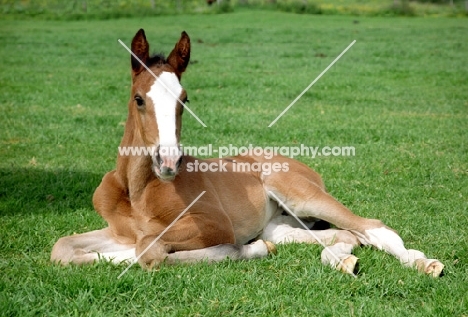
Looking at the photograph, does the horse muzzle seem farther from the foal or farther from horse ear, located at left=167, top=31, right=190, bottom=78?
horse ear, located at left=167, top=31, right=190, bottom=78

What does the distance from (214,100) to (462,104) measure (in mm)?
5230

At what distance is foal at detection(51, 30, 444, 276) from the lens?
471 centimetres

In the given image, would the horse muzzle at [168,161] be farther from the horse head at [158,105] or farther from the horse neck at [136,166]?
the horse neck at [136,166]

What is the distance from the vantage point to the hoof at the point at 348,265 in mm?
4777

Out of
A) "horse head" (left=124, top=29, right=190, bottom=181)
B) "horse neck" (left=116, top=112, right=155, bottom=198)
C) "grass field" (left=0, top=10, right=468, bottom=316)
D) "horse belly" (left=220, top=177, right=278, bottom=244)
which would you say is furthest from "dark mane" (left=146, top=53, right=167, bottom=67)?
"grass field" (left=0, top=10, right=468, bottom=316)

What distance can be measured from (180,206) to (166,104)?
0.89m

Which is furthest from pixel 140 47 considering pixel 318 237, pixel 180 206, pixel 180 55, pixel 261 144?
pixel 261 144

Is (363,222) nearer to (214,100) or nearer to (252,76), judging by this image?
(214,100)

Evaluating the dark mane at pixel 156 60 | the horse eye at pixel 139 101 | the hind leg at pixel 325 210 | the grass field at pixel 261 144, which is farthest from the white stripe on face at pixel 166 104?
the hind leg at pixel 325 210

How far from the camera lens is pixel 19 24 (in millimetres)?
33906

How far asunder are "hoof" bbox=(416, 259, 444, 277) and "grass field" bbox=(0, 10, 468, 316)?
0.35 feet

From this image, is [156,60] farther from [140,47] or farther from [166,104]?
[166,104]

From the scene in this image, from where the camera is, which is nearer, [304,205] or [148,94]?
[148,94]

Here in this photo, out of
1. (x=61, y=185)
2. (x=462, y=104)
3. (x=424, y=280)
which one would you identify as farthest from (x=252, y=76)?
(x=424, y=280)
